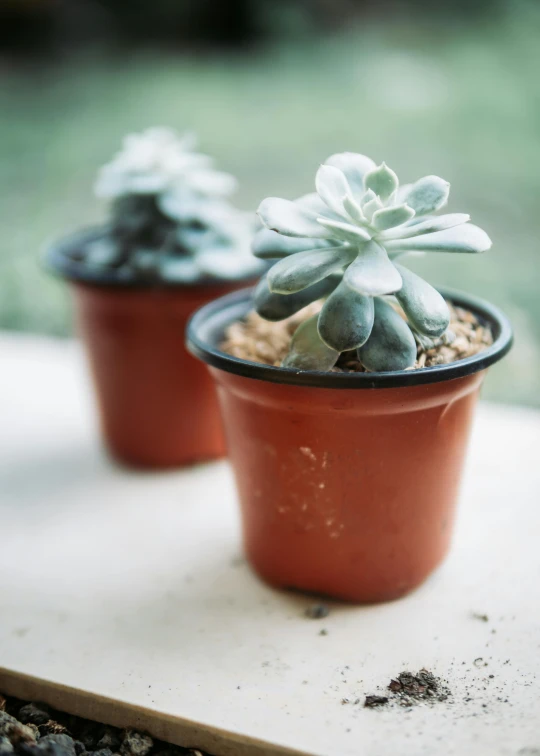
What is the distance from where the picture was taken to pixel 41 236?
2766mm

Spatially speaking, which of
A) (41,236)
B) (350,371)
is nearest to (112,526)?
(350,371)

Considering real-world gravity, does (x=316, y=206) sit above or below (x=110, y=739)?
above

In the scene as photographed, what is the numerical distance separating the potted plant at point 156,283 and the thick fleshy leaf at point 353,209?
405mm


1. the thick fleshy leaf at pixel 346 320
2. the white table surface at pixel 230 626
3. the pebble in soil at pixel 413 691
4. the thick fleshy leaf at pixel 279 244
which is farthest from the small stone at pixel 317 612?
the thick fleshy leaf at pixel 279 244

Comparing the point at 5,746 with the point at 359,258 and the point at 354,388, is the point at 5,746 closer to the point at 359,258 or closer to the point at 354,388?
the point at 354,388

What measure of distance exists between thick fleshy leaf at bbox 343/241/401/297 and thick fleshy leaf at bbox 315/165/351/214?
0.23 ft

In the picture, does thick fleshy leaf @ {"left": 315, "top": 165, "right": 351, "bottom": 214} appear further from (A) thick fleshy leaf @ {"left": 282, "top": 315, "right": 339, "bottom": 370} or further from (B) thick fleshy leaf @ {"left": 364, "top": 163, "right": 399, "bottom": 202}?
(A) thick fleshy leaf @ {"left": 282, "top": 315, "right": 339, "bottom": 370}

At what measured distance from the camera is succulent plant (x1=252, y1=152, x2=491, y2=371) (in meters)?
0.90

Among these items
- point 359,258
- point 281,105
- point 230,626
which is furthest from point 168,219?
point 281,105

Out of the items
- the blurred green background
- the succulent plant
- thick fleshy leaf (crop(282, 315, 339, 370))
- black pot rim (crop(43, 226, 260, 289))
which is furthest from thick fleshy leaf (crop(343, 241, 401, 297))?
the blurred green background

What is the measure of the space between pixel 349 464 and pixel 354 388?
118 mm

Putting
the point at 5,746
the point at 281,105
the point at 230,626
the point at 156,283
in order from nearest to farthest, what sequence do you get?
the point at 5,746 < the point at 230,626 < the point at 156,283 < the point at 281,105

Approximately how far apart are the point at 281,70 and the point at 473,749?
3.04 metres

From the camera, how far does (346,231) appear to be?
915mm
